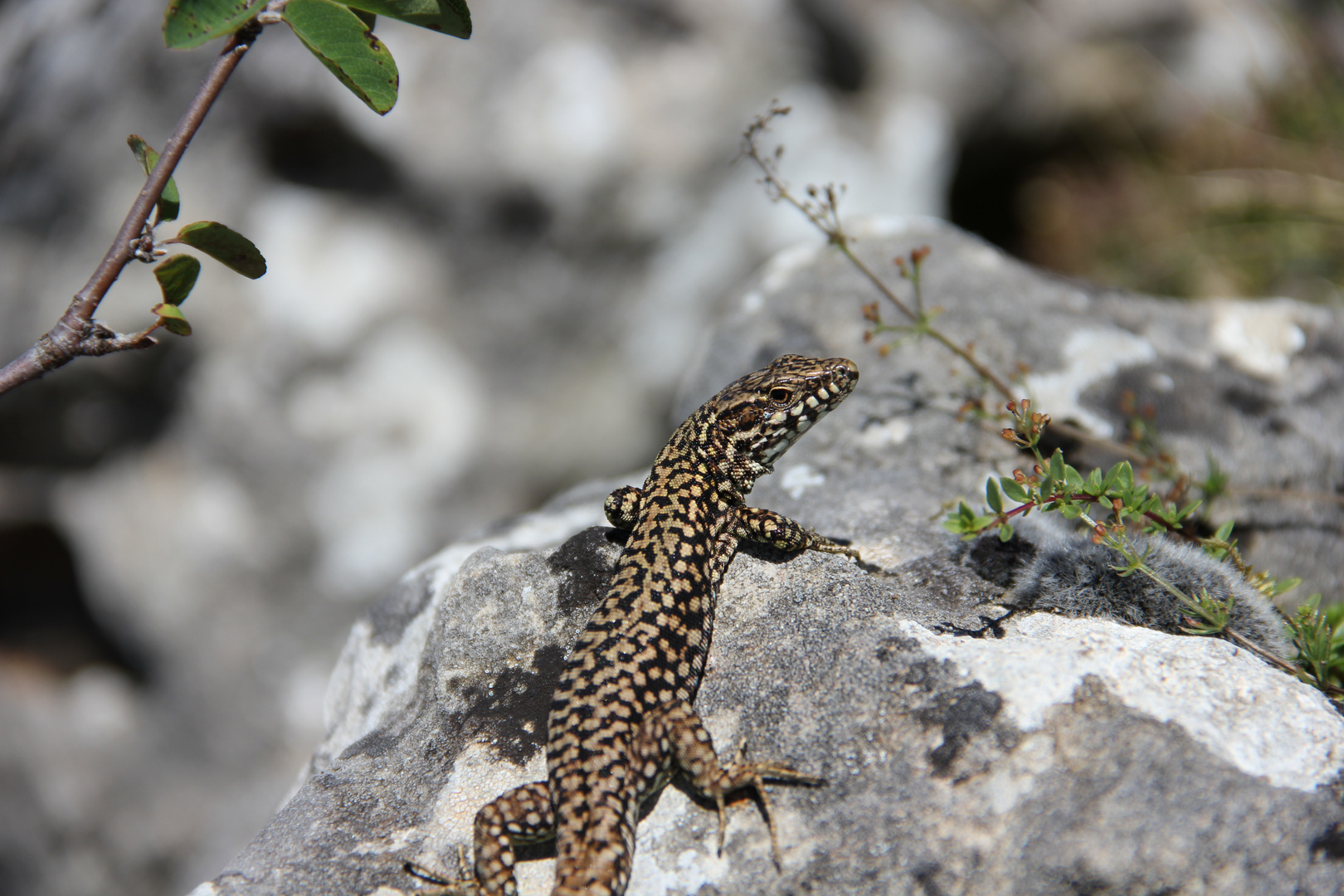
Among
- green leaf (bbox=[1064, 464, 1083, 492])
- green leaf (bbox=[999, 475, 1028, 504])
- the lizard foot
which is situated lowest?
the lizard foot

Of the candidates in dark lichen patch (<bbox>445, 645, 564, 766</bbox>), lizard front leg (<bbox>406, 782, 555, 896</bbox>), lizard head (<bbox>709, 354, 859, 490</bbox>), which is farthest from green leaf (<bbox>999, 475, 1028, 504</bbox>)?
lizard front leg (<bbox>406, 782, 555, 896</bbox>)

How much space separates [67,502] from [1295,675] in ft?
30.6

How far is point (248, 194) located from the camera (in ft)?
23.6

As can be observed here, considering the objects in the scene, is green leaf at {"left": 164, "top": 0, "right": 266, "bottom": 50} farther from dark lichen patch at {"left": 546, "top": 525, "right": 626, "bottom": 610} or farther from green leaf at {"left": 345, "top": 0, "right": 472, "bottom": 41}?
dark lichen patch at {"left": 546, "top": 525, "right": 626, "bottom": 610}

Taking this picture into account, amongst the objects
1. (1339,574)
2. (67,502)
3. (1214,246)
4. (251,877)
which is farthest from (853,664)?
(67,502)

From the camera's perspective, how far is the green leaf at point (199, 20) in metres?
2.52

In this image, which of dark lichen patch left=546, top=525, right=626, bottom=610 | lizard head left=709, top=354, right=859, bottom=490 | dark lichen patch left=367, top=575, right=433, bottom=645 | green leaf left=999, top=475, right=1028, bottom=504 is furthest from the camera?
dark lichen patch left=367, top=575, right=433, bottom=645

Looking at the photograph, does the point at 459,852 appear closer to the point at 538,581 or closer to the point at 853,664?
the point at 538,581

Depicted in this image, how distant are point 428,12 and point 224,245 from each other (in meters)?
1.03

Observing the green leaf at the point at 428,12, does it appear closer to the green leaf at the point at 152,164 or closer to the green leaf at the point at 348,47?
the green leaf at the point at 348,47

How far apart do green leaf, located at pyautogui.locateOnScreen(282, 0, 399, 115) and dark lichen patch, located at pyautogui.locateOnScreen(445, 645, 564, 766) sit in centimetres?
242

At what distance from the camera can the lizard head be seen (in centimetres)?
434

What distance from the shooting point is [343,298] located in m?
7.35

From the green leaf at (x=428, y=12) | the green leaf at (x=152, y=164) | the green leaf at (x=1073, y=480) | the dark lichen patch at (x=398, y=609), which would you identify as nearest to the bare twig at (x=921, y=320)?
the green leaf at (x=1073, y=480)
